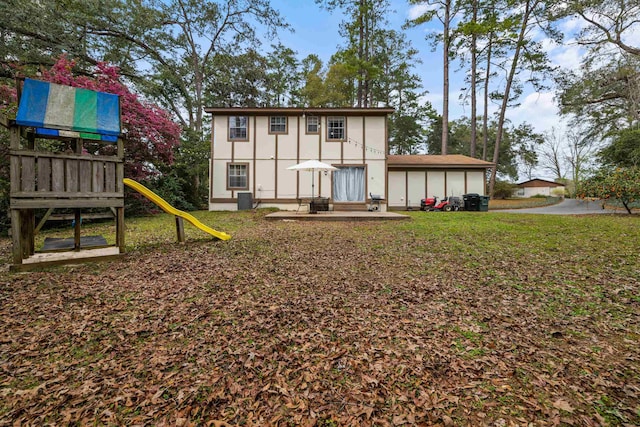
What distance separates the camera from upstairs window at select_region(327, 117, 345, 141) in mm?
13461

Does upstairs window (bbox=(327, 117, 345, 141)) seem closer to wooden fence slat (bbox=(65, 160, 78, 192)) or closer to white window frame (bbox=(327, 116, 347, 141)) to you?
white window frame (bbox=(327, 116, 347, 141))

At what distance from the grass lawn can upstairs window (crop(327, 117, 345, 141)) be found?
10158 millimetres

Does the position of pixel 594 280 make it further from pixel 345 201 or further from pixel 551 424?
pixel 345 201

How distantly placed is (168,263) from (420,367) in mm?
3924

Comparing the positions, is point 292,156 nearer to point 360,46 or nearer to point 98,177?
point 98,177

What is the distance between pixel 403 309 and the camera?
2.83 m

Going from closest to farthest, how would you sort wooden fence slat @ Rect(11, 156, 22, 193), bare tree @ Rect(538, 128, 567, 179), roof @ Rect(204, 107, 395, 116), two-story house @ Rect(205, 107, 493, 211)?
wooden fence slat @ Rect(11, 156, 22, 193), roof @ Rect(204, 107, 395, 116), two-story house @ Rect(205, 107, 493, 211), bare tree @ Rect(538, 128, 567, 179)

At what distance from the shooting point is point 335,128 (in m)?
13.5

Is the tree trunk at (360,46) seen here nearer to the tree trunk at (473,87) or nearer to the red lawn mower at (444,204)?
the tree trunk at (473,87)

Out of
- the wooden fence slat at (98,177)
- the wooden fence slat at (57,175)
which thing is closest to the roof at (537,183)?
the wooden fence slat at (98,177)

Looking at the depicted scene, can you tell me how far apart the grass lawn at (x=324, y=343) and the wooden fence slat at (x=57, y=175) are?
3.95 ft

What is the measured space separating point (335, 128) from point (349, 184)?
2.77 meters

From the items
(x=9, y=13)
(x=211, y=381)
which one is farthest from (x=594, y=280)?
(x=9, y=13)

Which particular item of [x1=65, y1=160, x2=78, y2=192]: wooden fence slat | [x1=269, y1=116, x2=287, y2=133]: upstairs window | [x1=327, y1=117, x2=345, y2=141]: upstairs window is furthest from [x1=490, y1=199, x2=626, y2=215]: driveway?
[x1=65, y1=160, x2=78, y2=192]: wooden fence slat
